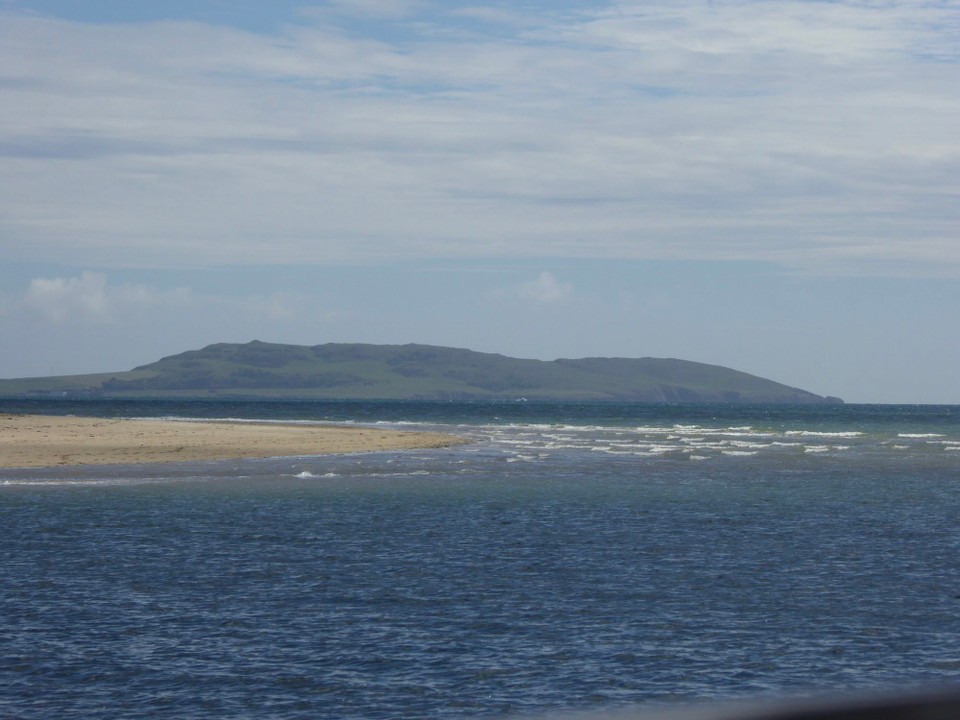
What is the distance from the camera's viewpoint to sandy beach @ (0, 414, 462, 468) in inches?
2211

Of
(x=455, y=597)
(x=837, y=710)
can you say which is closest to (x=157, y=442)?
(x=455, y=597)

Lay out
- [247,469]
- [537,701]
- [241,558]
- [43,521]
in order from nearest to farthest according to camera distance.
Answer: [537,701] < [241,558] < [43,521] < [247,469]

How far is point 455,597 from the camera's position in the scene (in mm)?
21766

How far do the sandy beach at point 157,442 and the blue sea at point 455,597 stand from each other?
12.1 m

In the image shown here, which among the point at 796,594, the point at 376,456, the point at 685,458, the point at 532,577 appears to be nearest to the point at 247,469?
the point at 376,456

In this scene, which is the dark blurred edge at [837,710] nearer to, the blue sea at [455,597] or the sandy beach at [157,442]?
the blue sea at [455,597]

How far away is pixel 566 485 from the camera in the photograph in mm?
45781

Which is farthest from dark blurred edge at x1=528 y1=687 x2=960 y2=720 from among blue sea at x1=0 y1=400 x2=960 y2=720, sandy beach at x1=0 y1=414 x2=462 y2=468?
sandy beach at x1=0 y1=414 x2=462 y2=468

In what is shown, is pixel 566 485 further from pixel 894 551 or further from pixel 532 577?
pixel 532 577

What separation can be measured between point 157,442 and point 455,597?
4844 centimetres

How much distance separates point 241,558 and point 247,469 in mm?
26622

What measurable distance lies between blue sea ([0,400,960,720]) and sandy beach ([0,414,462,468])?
39.7 ft

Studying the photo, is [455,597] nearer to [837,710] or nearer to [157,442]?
[837,710]

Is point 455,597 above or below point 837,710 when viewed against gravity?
below
